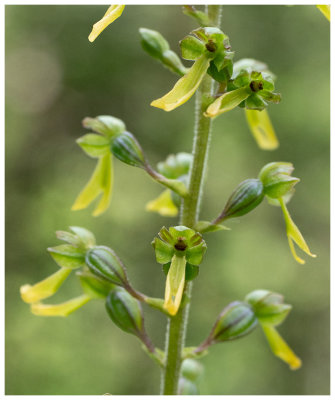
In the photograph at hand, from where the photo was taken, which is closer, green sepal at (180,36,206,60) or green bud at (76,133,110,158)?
green sepal at (180,36,206,60)

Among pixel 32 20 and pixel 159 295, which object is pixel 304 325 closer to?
pixel 159 295

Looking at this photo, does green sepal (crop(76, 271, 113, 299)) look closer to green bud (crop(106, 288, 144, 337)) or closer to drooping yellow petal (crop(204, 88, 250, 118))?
green bud (crop(106, 288, 144, 337))

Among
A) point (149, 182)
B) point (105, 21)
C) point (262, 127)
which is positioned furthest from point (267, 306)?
point (149, 182)

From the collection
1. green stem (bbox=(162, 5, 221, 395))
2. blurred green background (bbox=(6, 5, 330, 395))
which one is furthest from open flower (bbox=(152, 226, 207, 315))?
blurred green background (bbox=(6, 5, 330, 395))

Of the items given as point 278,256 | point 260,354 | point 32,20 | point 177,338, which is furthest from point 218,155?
point 177,338

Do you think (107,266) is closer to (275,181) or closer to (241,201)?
(241,201)
